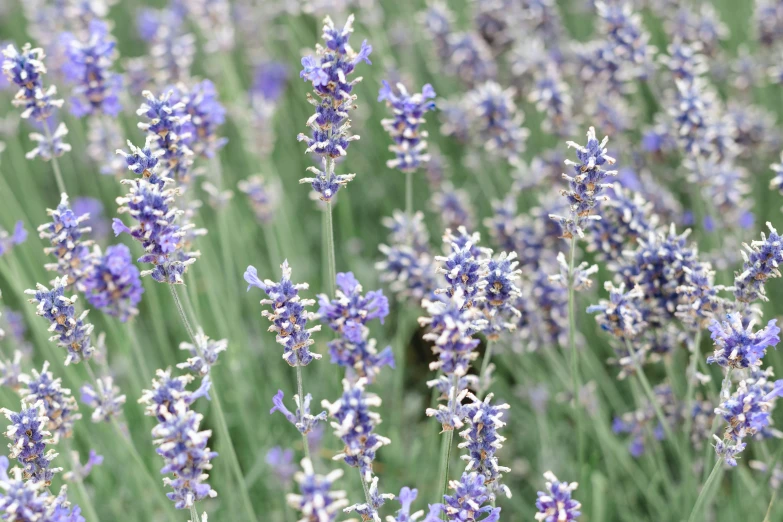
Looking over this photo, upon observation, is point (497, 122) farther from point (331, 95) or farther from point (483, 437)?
point (483, 437)

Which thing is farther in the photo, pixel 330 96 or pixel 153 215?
pixel 330 96

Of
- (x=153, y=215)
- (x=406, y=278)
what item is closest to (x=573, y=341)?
(x=406, y=278)

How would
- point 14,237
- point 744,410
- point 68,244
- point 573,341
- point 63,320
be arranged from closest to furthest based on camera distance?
point 744,410 → point 63,320 → point 68,244 → point 573,341 → point 14,237

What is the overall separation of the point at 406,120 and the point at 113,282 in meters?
1.20

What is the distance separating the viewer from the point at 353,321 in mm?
2285

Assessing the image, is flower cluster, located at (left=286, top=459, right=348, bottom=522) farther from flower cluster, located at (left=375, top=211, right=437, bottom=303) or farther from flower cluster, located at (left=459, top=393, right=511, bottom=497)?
flower cluster, located at (left=375, top=211, right=437, bottom=303)

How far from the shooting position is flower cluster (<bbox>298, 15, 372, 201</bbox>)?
2.31 meters

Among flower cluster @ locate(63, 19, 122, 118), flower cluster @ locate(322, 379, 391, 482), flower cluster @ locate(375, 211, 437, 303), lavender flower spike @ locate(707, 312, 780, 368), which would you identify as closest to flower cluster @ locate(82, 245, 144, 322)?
flower cluster @ locate(63, 19, 122, 118)

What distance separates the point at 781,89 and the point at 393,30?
8.63 ft

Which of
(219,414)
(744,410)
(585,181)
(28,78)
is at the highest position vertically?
(28,78)

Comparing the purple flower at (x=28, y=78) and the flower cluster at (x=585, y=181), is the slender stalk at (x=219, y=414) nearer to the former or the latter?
the purple flower at (x=28, y=78)

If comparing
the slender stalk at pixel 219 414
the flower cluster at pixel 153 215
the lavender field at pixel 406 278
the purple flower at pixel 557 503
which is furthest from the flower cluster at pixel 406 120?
the purple flower at pixel 557 503

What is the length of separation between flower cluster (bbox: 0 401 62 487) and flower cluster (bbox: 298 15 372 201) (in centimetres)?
103

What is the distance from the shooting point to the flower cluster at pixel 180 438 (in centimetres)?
195
